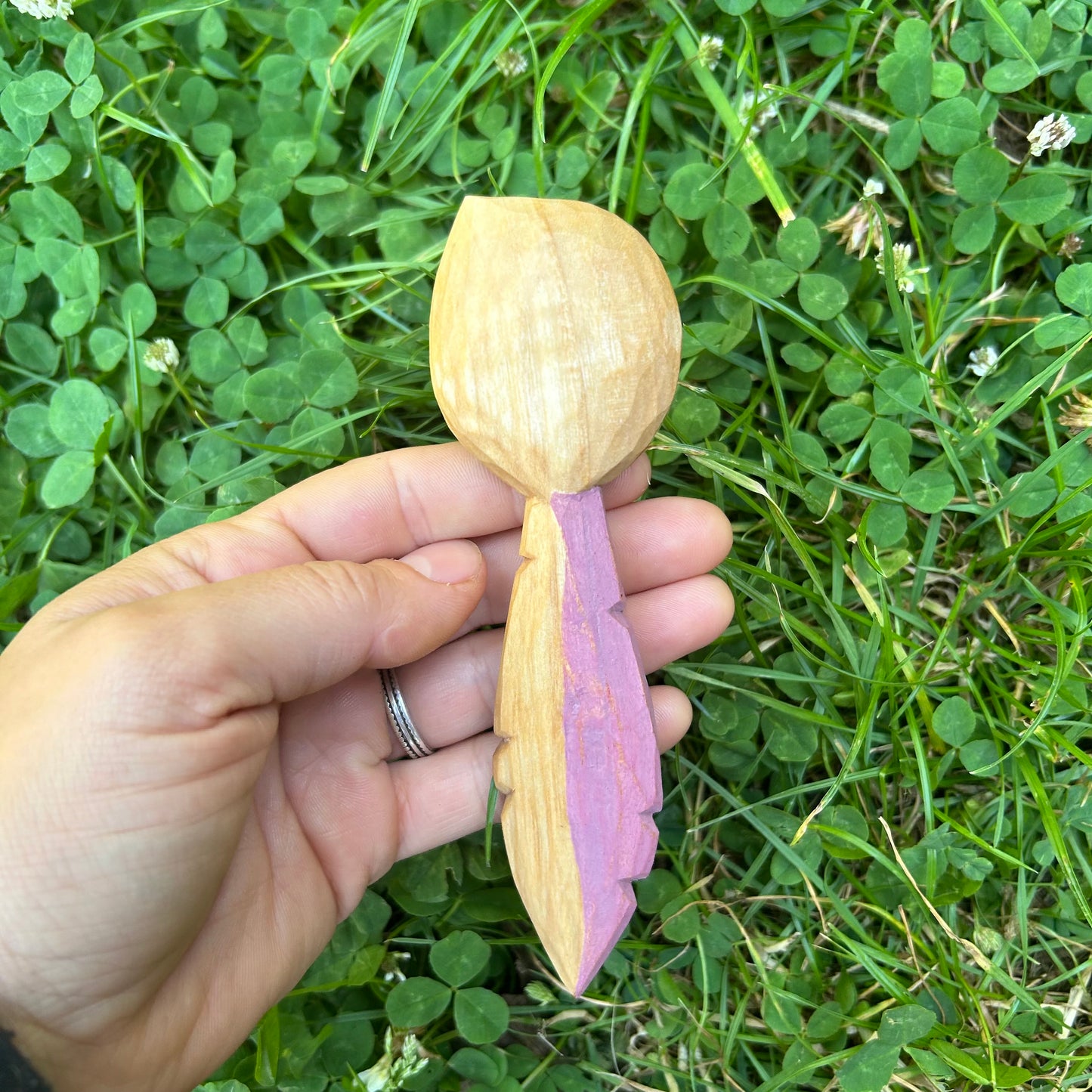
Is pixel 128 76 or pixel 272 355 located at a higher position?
pixel 128 76

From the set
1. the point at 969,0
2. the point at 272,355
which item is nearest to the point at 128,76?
the point at 272,355

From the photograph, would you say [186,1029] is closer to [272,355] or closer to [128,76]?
[272,355]

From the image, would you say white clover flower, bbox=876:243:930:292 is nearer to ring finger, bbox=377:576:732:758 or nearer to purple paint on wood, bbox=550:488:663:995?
ring finger, bbox=377:576:732:758

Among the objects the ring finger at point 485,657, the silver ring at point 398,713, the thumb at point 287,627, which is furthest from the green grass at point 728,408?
the thumb at point 287,627

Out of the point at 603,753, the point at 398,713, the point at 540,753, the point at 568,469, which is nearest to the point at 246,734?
the point at 398,713

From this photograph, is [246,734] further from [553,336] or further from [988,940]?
[988,940]

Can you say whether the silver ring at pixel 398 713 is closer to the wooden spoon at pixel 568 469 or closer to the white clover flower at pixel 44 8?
the wooden spoon at pixel 568 469
